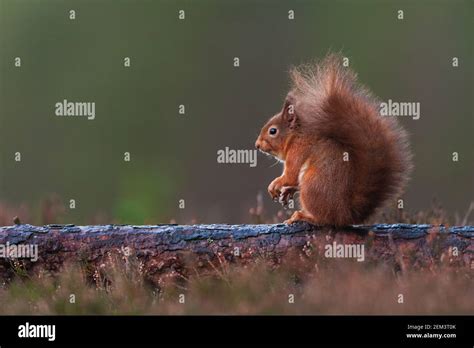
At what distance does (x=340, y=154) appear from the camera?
21.4 ft

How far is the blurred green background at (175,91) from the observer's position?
16969mm

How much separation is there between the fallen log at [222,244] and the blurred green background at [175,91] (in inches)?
318

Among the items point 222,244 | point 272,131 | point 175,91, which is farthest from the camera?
point 175,91

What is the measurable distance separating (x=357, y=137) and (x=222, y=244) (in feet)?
4.48

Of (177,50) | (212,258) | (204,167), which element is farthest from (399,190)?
(177,50)

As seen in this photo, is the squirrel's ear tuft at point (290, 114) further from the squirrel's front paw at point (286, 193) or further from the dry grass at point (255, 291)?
the dry grass at point (255, 291)

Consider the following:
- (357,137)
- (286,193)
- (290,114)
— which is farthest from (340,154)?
(290,114)

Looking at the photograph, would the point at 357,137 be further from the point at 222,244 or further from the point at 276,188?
the point at 222,244

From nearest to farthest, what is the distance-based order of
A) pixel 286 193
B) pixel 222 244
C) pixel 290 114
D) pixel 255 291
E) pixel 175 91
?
pixel 255 291, pixel 222 244, pixel 286 193, pixel 290 114, pixel 175 91

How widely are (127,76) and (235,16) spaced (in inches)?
119

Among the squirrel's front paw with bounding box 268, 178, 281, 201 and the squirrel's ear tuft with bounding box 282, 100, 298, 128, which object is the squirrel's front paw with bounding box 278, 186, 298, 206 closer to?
the squirrel's front paw with bounding box 268, 178, 281, 201

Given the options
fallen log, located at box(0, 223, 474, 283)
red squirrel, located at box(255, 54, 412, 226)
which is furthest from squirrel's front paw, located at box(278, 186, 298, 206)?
fallen log, located at box(0, 223, 474, 283)

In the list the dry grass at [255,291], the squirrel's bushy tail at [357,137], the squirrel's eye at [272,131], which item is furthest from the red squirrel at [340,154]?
the dry grass at [255,291]

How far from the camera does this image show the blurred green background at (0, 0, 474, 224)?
55.7 ft
